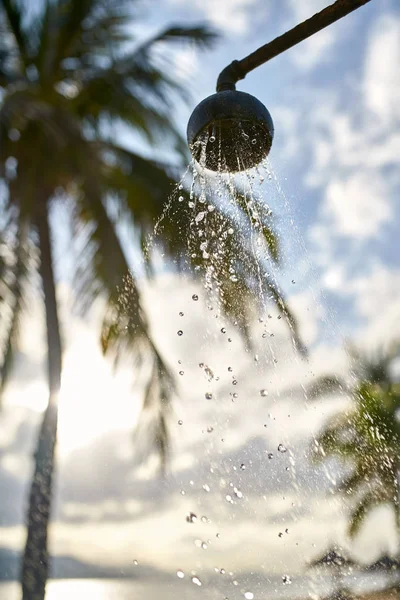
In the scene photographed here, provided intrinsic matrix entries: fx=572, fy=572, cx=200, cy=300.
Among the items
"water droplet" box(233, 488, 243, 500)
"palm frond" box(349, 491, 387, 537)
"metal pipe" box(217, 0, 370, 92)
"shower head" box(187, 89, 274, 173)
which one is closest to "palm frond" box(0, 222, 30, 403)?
"water droplet" box(233, 488, 243, 500)

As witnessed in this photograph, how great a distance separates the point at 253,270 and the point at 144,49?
3157mm

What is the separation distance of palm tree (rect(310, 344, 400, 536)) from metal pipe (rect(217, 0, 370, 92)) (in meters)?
6.08

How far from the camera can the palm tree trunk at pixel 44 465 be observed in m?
5.62

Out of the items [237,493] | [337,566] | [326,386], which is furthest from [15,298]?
[337,566]

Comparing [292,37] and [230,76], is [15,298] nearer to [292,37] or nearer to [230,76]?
[230,76]

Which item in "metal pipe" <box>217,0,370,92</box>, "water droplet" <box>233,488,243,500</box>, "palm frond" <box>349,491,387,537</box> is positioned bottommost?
"water droplet" <box>233,488,243,500</box>

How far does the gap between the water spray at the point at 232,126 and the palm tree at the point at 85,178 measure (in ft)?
10.8

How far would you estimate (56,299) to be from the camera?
6.89 m

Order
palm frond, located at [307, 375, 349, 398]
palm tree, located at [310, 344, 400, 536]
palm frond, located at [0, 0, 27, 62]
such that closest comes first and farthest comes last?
1. palm frond, located at [307, 375, 349, 398]
2. palm frond, located at [0, 0, 27, 62]
3. palm tree, located at [310, 344, 400, 536]

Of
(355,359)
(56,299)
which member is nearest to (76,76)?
(56,299)

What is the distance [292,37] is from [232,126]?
50cm

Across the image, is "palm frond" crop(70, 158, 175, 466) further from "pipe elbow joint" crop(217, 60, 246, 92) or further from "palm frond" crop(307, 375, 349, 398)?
"pipe elbow joint" crop(217, 60, 246, 92)

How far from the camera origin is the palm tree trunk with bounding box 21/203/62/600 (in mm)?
5621

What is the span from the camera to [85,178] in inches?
270
